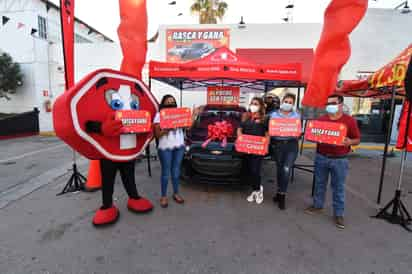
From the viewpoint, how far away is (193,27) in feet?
31.4

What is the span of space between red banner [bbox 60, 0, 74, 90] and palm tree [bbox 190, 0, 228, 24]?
12568mm

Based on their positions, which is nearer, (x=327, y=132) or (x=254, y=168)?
(x=327, y=132)

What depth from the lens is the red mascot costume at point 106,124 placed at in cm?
213

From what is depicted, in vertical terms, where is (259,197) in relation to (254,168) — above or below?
below

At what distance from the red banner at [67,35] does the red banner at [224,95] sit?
3.25 m

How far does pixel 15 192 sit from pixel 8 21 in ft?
40.7

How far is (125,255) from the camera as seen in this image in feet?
6.97

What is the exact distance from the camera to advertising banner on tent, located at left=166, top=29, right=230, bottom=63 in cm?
960

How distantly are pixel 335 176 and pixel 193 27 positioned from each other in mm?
9318

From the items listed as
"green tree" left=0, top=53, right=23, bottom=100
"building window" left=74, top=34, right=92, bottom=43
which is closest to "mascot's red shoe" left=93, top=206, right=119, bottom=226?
Answer: "green tree" left=0, top=53, right=23, bottom=100

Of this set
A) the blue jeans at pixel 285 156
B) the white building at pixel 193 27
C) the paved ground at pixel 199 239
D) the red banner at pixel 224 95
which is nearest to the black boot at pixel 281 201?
the paved ground at pixel 199 239

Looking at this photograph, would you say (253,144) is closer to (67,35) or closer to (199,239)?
(199,239)

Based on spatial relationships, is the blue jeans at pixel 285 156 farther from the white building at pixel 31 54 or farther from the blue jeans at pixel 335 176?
the white building at pixel 31 54

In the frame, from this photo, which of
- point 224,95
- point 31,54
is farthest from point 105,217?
point 31,54
